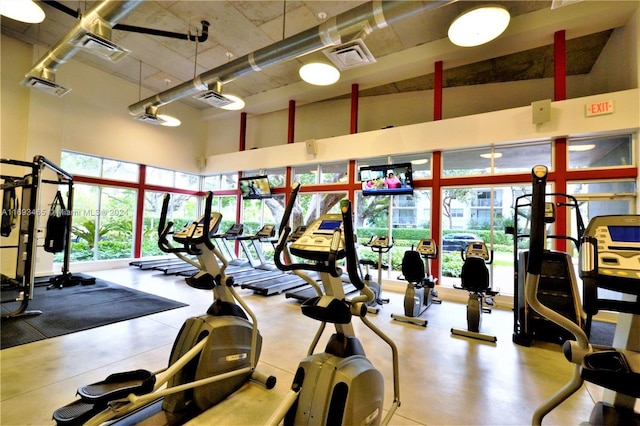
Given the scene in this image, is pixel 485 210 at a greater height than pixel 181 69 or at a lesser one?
lesser

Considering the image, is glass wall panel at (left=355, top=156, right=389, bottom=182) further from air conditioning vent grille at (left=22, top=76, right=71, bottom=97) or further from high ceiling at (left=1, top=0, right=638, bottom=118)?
air conditioning vent grille at (left=22, top=76, right=71, bottom=97)

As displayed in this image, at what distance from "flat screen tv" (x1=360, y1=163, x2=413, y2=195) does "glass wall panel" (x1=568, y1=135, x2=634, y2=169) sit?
9.57ft

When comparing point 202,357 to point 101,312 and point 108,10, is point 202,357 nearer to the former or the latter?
point 101,312

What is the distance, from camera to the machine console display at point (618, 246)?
1396 mm

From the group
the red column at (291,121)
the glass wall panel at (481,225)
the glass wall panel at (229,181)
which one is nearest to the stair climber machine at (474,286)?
the glass wall panel at (481,225)

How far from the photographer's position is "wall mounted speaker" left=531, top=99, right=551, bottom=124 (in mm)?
5047

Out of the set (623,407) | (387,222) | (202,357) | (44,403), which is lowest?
(44,403)

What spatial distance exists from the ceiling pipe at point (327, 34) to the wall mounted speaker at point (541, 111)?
2597mm

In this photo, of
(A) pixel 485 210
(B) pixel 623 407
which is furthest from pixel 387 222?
(B) pixel 623 407

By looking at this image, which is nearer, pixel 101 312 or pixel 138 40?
pixel 101 312

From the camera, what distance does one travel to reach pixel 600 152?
202 inches

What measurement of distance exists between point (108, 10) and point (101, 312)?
14.4ft

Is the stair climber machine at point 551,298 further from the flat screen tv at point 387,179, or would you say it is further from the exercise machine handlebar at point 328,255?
the exercise machine handlebar at point 328,255

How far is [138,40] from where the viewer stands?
6.36 meters
